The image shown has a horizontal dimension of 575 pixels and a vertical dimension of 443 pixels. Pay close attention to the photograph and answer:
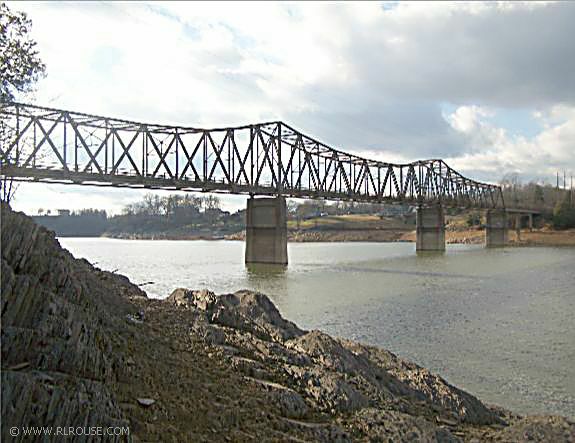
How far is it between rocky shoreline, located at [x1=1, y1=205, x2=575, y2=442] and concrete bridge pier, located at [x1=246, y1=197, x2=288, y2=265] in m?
54.4

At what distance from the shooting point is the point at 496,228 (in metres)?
142

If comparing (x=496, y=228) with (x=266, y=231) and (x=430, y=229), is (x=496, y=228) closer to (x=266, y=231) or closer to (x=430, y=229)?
(x=430, y=229)

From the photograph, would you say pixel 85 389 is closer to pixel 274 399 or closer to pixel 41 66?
pixel 274 399

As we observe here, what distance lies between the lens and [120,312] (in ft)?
35.6

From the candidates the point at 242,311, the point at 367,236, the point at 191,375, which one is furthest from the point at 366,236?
the point at 191,375

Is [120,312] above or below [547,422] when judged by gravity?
above

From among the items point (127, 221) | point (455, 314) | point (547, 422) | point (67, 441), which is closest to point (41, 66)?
point (67, 441)

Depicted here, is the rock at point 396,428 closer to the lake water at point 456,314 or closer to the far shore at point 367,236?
the lake water at point 456,314

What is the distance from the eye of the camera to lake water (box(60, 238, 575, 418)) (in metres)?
15.5

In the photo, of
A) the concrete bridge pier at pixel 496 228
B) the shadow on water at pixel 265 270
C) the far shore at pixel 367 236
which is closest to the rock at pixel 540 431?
the shadow on water at pixel 265 270

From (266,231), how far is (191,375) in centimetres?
6251

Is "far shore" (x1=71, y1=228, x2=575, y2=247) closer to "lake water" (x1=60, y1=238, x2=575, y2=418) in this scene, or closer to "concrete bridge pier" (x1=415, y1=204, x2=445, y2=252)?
"concrete bridge pier" (x1=415, y1=204, x2=445, y2=252)

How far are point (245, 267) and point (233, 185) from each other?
37.5 ft

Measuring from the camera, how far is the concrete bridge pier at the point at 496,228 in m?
137
